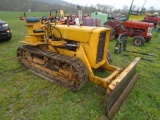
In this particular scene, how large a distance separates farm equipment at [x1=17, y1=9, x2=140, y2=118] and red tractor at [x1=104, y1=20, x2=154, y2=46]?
5.22m

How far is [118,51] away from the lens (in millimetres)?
6969

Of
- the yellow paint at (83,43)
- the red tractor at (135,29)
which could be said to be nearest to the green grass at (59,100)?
the yellow paint at (83,43)

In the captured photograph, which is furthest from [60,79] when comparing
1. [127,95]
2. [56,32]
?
[127,95]

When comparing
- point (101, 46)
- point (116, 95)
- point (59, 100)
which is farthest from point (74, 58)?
point (116, 95)

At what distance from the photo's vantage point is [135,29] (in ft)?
31.4

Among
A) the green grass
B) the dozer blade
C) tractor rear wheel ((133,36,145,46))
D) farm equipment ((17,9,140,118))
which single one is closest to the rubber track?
farm equipment ((17,9,140,118))

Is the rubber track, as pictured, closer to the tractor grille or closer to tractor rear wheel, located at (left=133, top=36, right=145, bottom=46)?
the tractor grille

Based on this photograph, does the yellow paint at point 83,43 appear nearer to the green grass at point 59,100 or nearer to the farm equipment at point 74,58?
the farm equipment at point 74,58

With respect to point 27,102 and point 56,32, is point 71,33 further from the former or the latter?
point 27,102

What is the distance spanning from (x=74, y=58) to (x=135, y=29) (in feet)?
23.0

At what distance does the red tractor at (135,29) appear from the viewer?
891 cm

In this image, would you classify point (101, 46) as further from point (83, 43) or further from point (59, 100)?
point (59, 100)

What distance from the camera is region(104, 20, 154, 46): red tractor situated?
351 inches

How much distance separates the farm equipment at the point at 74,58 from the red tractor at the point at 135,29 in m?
5.22
